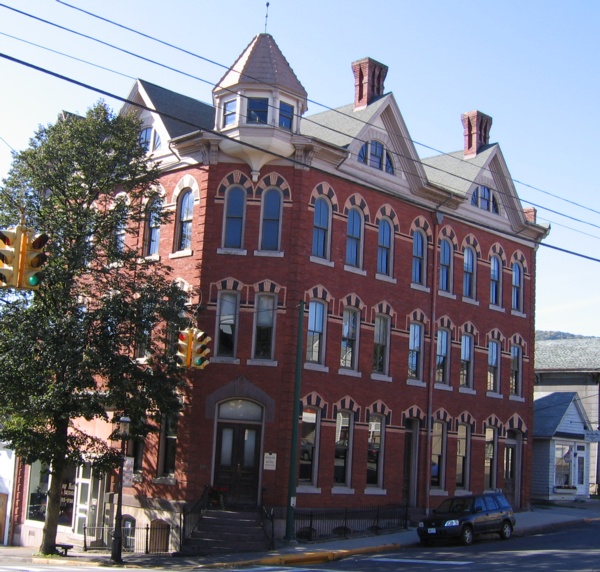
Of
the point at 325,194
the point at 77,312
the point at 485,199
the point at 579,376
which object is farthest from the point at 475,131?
the point at 77,312

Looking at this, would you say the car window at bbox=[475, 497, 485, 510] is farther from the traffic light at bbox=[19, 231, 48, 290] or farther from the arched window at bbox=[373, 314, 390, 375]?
the traffic light at bbox=[19, 231, 48, 290]

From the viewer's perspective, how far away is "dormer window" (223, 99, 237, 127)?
29328 millimetres

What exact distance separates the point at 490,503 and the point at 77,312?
47.7 ft

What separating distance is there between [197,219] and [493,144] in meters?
16.1

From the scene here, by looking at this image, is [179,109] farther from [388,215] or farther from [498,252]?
[498,252]

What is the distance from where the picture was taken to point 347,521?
1155 inches

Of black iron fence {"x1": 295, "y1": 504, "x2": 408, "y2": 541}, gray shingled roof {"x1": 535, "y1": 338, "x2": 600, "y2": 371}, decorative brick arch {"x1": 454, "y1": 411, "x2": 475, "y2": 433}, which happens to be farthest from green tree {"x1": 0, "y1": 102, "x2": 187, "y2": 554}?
gray shingled roof {"x1": 535, "y1": 338, "x2": 600, "y2": 371}

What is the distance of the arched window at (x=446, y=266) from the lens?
35.1m

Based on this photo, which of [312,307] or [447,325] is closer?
[312,307]

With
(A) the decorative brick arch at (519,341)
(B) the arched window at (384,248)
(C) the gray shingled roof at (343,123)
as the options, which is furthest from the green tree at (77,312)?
(A) the decorative brick arch at (519,341)

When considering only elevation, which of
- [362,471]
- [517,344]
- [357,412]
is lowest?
[362,471]

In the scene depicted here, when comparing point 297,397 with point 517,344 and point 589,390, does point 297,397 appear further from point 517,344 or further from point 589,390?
point 589,390

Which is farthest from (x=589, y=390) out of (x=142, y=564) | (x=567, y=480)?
(x=142, y=564)

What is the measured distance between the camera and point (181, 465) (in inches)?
1097
